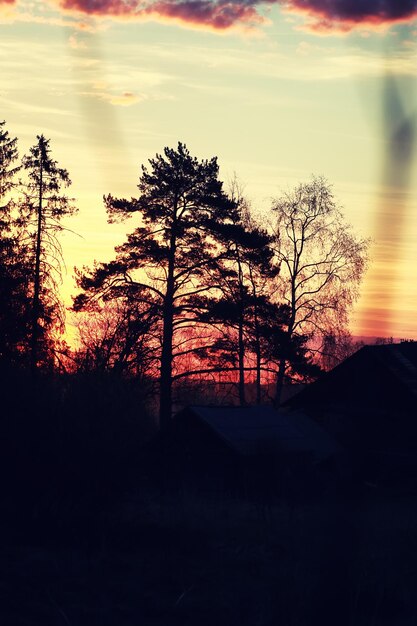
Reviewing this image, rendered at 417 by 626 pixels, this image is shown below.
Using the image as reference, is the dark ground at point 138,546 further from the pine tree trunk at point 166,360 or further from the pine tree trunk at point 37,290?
the pine tree trunk at point 37,290

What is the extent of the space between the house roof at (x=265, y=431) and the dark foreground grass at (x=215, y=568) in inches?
115

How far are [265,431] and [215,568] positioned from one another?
10581mm

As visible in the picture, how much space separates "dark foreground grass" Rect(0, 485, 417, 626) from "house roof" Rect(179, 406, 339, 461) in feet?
9.58

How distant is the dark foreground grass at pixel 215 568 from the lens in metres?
16.2

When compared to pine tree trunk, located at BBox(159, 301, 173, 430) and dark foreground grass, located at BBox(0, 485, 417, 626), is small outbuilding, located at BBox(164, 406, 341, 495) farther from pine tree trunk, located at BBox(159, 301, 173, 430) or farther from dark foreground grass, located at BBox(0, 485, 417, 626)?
dark foreground grass, located at BBox(0, 485, 417, 626)

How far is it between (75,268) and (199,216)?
463cm

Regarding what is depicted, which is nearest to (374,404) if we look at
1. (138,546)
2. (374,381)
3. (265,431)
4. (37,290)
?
(374,381)

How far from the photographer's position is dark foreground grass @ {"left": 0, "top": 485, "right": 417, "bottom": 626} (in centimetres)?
1620

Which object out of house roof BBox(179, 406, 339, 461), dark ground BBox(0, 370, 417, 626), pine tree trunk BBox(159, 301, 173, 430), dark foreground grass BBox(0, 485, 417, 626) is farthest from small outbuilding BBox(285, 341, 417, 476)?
pine tree trunk BBox(159, 301, 173, 430)

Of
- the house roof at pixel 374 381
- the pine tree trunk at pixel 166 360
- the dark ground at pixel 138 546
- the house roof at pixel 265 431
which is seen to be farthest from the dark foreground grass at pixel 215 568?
the pine tree trunk at pixel 166 360

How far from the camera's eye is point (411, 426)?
1105 inches

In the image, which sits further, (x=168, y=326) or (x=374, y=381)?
(x=168, y=326)

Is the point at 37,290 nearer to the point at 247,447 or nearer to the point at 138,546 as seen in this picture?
the point at 247,447

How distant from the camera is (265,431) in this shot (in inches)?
1177
